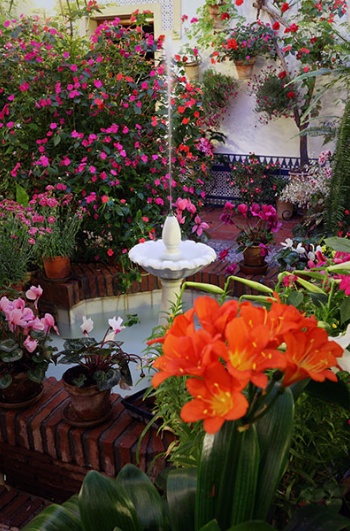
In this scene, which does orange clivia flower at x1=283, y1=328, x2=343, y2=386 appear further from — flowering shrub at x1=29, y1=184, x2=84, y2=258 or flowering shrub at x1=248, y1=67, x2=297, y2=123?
flowering shrub at x1=248, y1=67, x2=297, y2=123

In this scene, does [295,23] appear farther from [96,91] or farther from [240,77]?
[96,91]

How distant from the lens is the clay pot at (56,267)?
346 cm

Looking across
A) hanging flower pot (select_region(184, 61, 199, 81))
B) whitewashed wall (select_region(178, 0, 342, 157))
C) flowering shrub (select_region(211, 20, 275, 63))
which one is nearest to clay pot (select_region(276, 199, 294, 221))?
whitewashed wall (select_region(178, 0, 342, 157))

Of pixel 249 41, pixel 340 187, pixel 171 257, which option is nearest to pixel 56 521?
pixel 171 257

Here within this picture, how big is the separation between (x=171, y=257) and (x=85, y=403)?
2.73ft

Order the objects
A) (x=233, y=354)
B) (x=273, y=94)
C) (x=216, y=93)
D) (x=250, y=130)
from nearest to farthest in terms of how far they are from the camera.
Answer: (x=233, y=354)
(x=273, y=94)
(x=216, y=93)
(x=250, y=130)

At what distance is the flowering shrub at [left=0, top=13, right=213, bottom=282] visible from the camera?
3.59m

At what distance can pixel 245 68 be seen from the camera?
582 centimetres

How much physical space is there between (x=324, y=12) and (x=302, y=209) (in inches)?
76.3

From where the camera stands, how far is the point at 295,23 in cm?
543

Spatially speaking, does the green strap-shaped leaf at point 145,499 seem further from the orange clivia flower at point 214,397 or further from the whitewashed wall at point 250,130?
the whitewashed wall at point 250,130

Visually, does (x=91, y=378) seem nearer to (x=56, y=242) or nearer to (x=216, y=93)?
(x=56, y=242)

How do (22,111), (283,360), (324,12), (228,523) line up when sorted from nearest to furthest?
(283,360) → (228,523) → (22,111) → (324,12)

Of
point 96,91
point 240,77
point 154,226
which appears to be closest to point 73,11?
point 96,91
